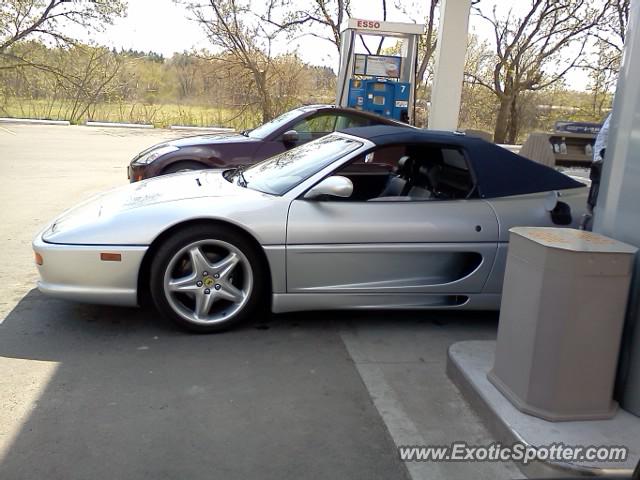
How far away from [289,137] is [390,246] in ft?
12.1

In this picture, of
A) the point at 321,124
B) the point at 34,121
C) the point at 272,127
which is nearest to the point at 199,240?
the point at 272,127

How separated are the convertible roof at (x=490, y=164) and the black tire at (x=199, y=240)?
3.96ft

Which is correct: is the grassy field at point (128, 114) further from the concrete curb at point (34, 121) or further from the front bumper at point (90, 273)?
the front bumper at point (90, 273)

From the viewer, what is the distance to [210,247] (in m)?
3.86

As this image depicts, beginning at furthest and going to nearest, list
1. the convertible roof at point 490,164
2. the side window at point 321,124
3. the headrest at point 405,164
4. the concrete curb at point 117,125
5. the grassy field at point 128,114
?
the grassy field at point 128,114 → the concrete curb at point 117,125 → the side window at point 321,124 → the headrest at point 405,164 → the convertible roof at point 490,164

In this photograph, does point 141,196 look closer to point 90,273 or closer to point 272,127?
point 90,273

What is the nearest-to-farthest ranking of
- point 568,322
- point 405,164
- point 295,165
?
1. point 568,322
2. point 295,165
3. point 405,164

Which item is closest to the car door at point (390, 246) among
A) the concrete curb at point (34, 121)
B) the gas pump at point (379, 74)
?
the gas pump at point (379, 74)

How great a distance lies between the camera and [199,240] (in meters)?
3.77

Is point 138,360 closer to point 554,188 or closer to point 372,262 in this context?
point 372,262

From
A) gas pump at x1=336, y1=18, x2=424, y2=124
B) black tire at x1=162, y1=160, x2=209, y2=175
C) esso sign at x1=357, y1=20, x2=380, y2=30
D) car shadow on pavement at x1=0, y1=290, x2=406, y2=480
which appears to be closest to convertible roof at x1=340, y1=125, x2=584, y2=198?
car shadow on pavement at x1=0, y1=290, x2=406, y2=480

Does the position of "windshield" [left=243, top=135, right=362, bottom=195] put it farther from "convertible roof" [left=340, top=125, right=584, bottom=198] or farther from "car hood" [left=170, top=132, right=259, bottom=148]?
"car hood" [left=170, top=132, right=259, bottom=148]

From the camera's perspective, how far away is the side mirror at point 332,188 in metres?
3.84

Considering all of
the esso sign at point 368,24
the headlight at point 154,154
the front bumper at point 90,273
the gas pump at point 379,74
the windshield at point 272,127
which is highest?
the esso sign at point 368,24
